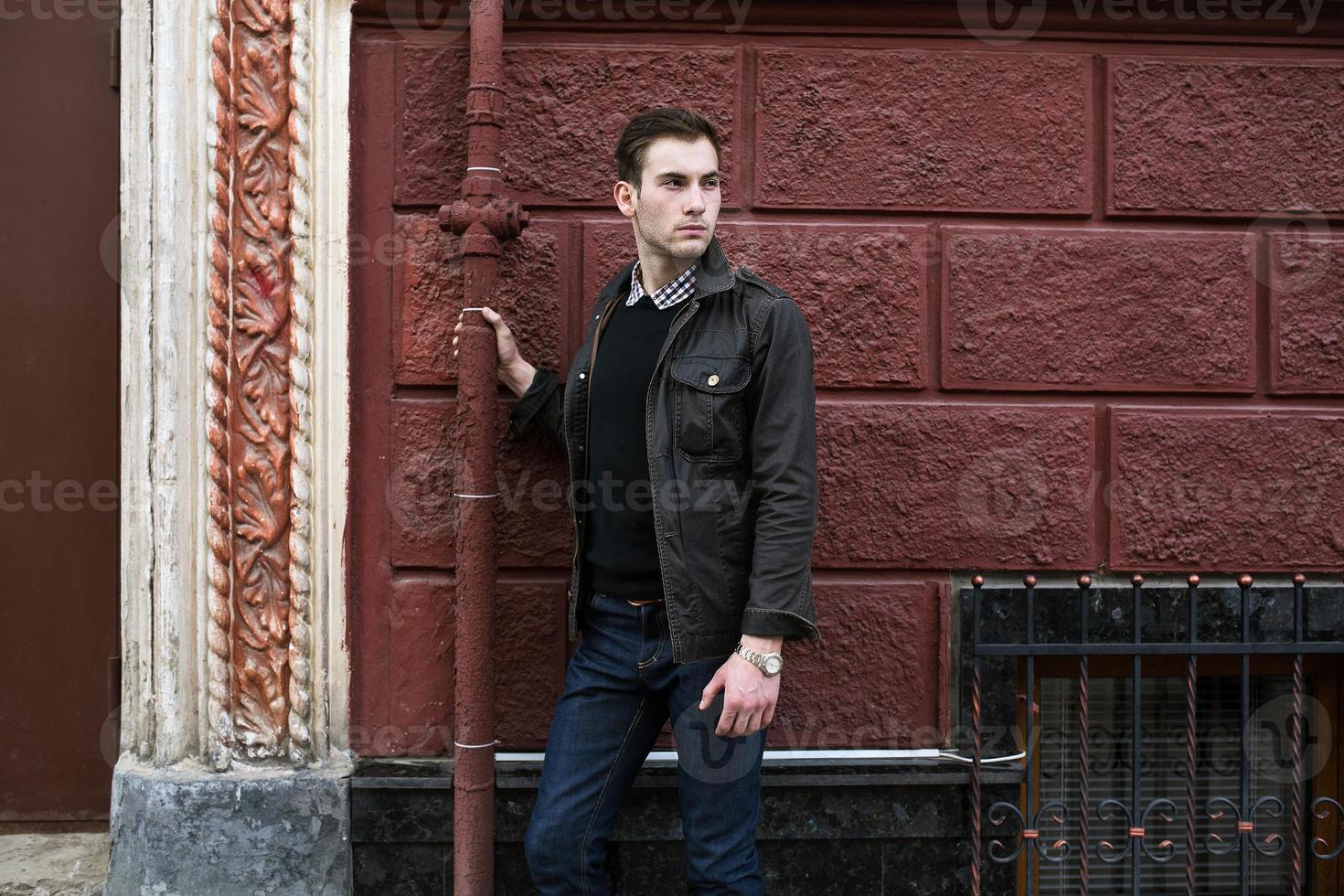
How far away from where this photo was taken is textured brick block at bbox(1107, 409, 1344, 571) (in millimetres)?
3059

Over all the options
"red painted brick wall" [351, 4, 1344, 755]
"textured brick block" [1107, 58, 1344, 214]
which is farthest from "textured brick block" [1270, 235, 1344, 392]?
"textured brick block" [1107, 58, 1344, 214]

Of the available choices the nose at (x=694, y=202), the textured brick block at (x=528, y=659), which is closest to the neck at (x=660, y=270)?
the nose at (x=694, y=202)

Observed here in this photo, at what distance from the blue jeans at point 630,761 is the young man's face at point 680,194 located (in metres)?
0.88

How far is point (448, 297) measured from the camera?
2973mm

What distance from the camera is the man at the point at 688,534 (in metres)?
2.20

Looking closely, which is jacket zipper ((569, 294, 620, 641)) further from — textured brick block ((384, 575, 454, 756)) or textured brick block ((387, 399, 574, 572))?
textured brick block ((384, 575, 454, 756))

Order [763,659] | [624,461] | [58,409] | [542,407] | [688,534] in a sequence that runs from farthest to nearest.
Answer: [58,409] < [542,407] < [624,461] < [688,534] < [763,659]

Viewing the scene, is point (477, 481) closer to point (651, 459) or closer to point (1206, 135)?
point (651, 459)

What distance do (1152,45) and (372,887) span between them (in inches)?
138

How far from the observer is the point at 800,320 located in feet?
7.53

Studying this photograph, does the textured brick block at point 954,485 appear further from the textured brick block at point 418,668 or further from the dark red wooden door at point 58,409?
the dark red wooden door at point 58,409

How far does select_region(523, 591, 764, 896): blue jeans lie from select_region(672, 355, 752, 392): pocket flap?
0.55 meters

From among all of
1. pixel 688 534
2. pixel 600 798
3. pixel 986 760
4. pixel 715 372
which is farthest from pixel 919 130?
pixel 600 798

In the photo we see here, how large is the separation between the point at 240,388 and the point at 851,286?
72.8 inches
